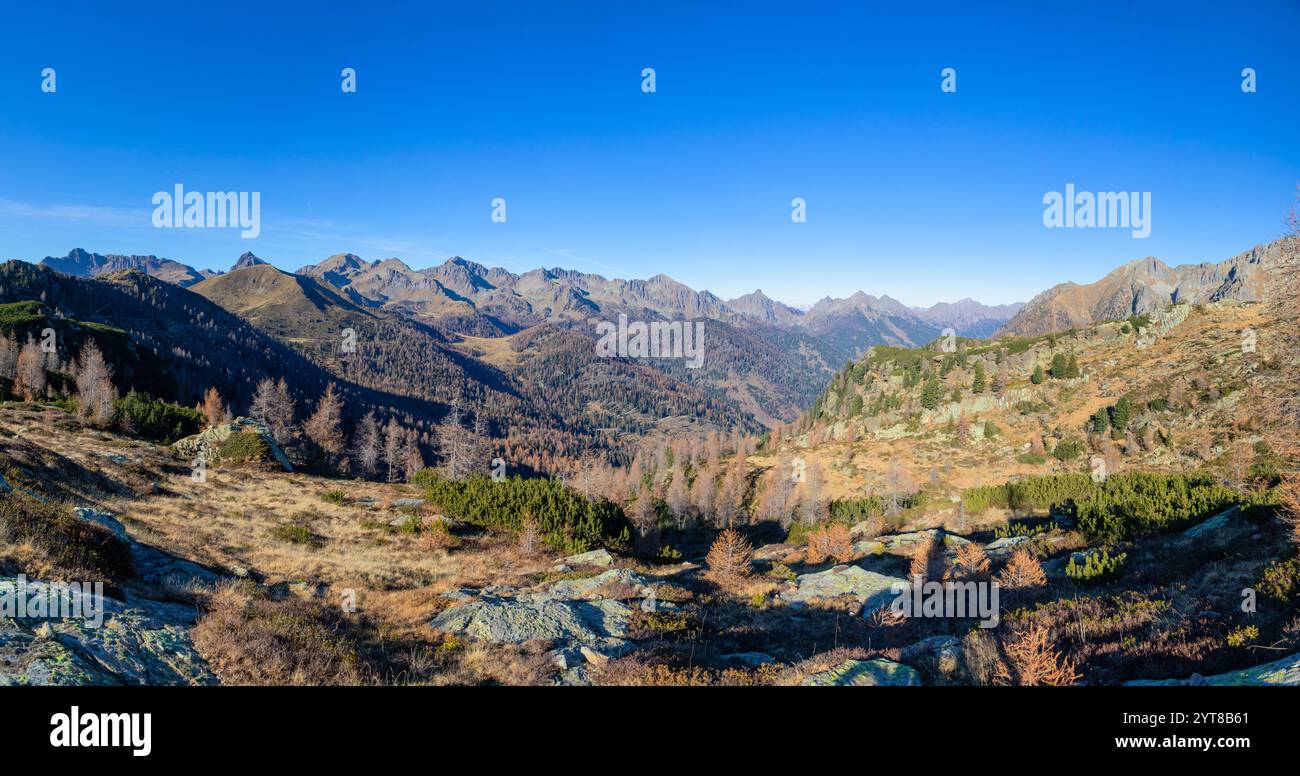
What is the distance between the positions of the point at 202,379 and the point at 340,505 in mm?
195003

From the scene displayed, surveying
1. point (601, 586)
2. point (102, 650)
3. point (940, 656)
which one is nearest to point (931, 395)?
point (601, 586)

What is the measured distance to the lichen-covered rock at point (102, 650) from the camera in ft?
24.0

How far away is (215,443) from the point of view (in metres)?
38.3

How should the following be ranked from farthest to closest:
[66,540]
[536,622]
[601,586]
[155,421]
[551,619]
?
[155,421] < [601,586] < [551,619] < [536,622] < [66,540]

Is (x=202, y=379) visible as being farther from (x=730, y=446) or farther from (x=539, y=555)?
(x=539, y=555)

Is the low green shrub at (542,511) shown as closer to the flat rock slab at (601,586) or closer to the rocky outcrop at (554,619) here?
the flat rock slab at (601,586)

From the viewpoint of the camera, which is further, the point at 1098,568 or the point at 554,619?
the point at 1098,568

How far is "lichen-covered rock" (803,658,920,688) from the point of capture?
10.3 metres

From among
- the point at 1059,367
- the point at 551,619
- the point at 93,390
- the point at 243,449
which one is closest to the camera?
the point at 551,619

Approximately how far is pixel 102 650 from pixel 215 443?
3824 centimetres

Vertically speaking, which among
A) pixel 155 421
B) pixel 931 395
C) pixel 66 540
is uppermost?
pixel 931 395

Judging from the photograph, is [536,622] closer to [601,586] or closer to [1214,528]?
[601,586]

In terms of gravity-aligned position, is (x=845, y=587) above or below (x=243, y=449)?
below

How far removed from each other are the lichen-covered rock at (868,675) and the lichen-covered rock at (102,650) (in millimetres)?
11538
